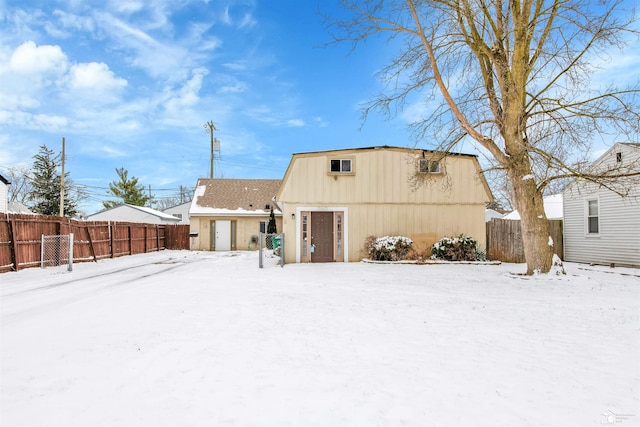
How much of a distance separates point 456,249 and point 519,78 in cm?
605

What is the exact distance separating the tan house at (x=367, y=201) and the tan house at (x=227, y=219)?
9.91 m

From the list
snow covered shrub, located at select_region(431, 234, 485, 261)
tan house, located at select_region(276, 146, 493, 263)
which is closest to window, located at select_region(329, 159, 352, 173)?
tan house, located at select_region(276, 146, 493, 263)

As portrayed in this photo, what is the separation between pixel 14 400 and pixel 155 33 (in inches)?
565

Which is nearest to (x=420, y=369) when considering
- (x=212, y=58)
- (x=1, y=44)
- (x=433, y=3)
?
(x=433, y=3)

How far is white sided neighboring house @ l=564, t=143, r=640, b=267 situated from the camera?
11555 mm

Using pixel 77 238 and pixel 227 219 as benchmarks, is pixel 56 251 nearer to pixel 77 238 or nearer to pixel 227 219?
pixel 77 238

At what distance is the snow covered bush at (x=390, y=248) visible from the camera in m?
12.5

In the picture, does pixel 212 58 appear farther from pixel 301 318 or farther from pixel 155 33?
pixel 301 318

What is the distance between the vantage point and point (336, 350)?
12.0 feet

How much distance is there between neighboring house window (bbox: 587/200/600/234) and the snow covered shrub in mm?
4874

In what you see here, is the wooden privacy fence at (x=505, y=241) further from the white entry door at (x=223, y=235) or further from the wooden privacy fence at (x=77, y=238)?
the wooden privacy fence at (x=77, y=238)

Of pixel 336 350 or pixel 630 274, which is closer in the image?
pixel 336 350

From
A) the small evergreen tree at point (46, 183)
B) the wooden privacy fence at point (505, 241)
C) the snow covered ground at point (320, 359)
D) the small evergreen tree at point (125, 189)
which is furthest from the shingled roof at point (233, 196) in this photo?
the small evergreen tree at point (125, 189)

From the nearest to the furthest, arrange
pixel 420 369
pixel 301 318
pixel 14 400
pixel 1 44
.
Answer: pixel 14 400, pixel 420 369, pixel 301 318, pixel 1 44
